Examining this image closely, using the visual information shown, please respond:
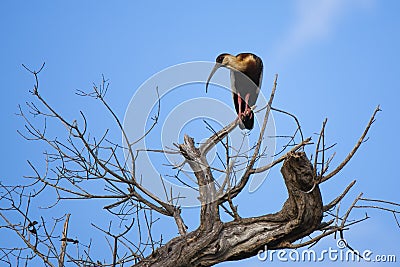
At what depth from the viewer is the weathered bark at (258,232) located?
3406mm

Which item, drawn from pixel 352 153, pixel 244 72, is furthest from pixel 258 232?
pixel 244 72

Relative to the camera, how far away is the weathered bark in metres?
3.41

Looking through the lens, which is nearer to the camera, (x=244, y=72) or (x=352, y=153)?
(x=352, y=153)

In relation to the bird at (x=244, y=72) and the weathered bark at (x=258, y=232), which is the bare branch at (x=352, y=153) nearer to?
the weathered bark at (x=258, y=232)

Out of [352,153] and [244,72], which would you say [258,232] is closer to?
[352,153]

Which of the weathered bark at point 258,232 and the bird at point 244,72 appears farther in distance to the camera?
the bird at point 244,72

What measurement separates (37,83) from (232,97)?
2.66m

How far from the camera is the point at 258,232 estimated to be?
11.7ft

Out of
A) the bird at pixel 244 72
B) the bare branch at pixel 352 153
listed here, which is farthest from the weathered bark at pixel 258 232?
the bird at pixel 244 72

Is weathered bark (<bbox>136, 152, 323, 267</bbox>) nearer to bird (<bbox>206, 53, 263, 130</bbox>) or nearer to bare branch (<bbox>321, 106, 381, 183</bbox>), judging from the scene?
bare branch (<bbox>321, 106, 381, 183</bbox>)

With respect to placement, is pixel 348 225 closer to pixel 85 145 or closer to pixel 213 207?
Result: pixel 213 207

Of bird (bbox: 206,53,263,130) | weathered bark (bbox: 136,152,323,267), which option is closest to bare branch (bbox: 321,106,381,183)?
weathered bark (bbox: 136,152,323,267)

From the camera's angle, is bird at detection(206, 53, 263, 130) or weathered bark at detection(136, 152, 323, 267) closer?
weathered bark at detection(136, 152, 323, 267)

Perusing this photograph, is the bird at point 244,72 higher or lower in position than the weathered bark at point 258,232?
higher
